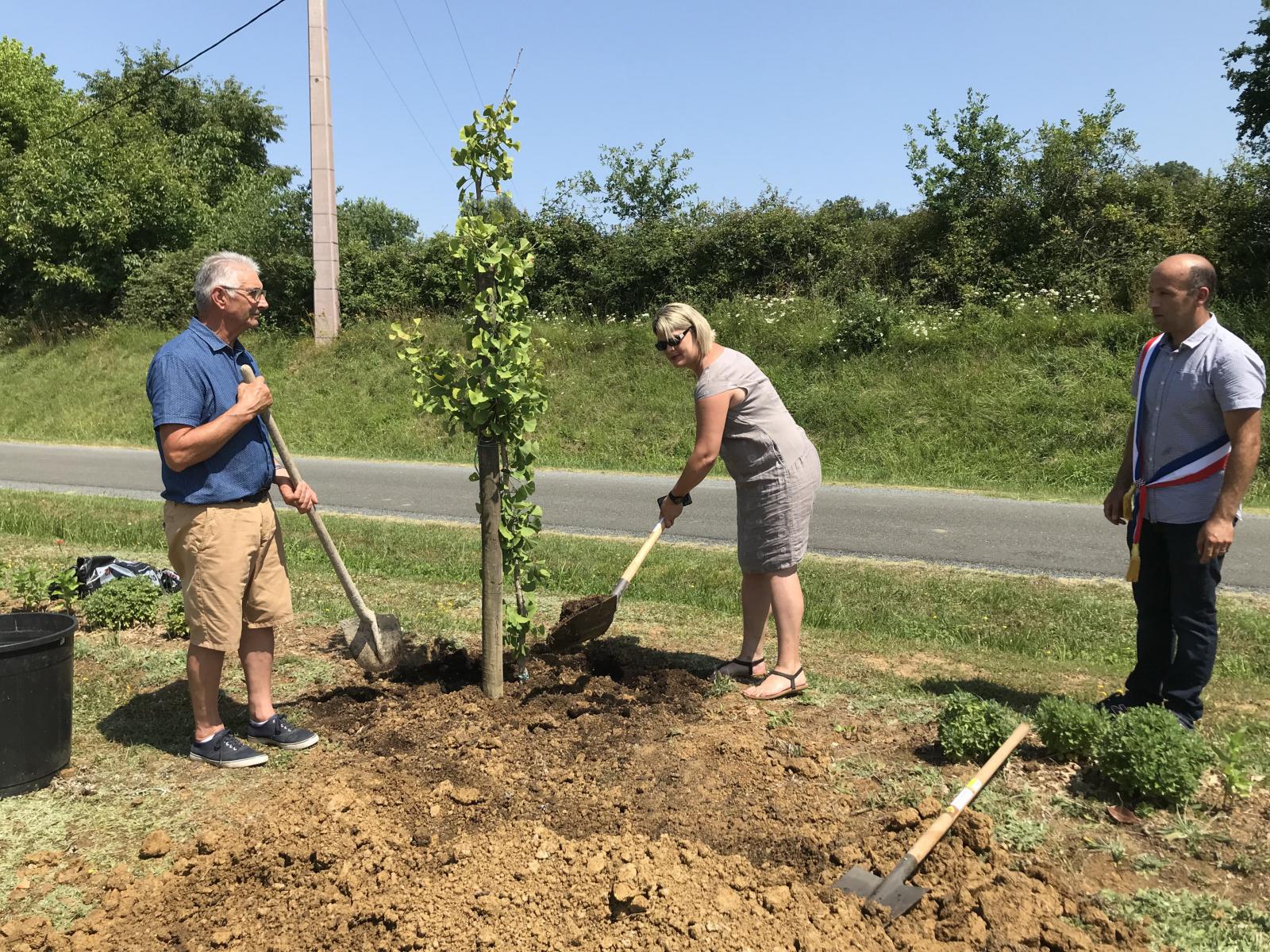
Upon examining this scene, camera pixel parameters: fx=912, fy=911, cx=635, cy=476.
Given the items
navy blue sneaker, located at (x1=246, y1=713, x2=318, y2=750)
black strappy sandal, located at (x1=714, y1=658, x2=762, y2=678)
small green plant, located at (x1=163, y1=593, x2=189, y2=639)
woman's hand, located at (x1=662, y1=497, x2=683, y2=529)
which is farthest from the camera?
small green plant, located at (x1=163, y1=593, x2=189, y2=639)

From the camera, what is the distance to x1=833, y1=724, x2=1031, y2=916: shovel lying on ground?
279cm

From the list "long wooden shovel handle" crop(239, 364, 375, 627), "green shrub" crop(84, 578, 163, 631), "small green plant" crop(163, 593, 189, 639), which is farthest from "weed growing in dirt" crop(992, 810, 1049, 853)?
"green shrub" crop(84, 578, 163, 631)

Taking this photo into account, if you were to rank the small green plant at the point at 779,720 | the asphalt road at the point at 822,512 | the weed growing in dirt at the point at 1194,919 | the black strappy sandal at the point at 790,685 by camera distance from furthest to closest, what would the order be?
the asphalt road at the point at 822,512 < the black strappy sandal at the point at 790,685 < the small green plant at the point at 779,720 < the weed growing in dirt at the point at 1194,919

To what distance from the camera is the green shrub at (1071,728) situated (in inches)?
138

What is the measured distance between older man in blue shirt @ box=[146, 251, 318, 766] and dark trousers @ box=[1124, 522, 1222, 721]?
3.72 meters

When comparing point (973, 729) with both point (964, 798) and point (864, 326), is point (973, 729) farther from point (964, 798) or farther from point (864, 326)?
point (864, 326)

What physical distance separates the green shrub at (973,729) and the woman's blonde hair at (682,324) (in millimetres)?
1933

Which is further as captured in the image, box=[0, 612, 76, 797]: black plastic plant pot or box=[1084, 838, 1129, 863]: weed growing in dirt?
box=[0, 612, 76, 797]: black plastic plant pot

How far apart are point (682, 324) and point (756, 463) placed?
0.76 m

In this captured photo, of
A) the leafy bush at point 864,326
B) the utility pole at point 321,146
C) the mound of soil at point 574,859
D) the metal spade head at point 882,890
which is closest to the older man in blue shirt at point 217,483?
the mound of soil at point 574,859

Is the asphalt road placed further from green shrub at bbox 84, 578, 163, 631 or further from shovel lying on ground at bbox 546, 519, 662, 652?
green shrub at bbox 84, 578, 163, 631

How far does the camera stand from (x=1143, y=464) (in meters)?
4.00

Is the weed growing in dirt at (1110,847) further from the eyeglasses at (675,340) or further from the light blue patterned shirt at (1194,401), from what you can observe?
the eyeglasses at (675,340)

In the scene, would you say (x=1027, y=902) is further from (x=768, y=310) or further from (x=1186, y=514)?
(x=768, y=310)
